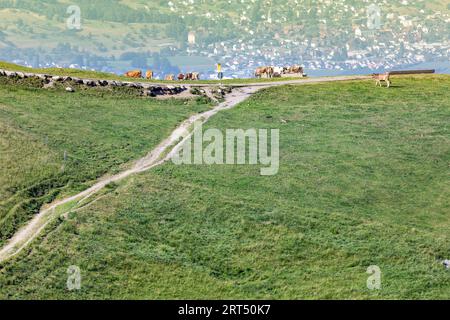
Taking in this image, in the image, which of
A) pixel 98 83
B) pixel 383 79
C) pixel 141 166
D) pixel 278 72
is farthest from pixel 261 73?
pixel 141 166

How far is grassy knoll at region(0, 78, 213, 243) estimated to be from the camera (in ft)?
174

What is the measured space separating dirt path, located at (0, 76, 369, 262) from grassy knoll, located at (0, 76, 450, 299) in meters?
1.15

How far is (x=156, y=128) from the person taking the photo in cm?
6850

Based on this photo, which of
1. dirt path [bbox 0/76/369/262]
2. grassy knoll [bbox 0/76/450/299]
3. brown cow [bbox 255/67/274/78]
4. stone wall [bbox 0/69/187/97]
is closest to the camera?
grassy knoll [bbox 0/76/450/299]

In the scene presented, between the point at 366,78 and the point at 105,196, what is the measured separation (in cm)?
5020

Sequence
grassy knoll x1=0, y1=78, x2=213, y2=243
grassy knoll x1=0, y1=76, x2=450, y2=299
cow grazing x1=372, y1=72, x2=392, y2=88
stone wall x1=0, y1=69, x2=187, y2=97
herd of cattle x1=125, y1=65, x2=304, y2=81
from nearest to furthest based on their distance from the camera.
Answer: grassy knoll x1=0, y1=76, x2=450, y2=299 < grassy knoll x1=0, y1=78, x2=213, y2=243 < stone wall x1=0, y1=69, x2=187, y2=97 < cow grazing x1=372, y1=72, x2=392, y2=88 < herd of cattle x1=125, y1=65, x2=304, y2=81

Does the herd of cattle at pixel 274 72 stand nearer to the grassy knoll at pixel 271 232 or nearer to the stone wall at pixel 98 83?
the stone wall at pixel 98 83

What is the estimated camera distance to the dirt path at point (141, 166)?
46.3m

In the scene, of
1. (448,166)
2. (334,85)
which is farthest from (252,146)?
(334,85)

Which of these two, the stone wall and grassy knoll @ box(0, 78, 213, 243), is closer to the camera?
grassy knoll @ box(0, 78, 213, 243)

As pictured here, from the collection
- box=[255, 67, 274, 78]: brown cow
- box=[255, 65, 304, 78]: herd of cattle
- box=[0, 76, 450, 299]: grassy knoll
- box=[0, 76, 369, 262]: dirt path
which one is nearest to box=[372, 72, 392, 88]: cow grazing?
box=[0, 76, 369, 262]: dirt path

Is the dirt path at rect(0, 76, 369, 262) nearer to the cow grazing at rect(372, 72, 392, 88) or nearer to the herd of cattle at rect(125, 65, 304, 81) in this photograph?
the cow grazing at rect(372, 72, 392, 88)

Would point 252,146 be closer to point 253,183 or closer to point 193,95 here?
point 253,183

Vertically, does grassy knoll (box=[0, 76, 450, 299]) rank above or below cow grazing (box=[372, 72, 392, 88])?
below
